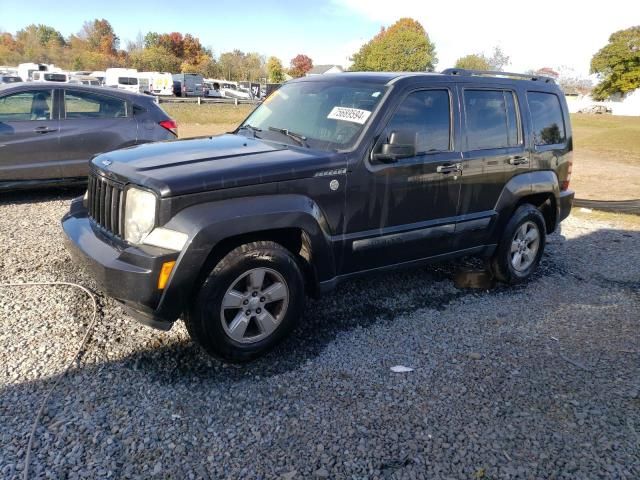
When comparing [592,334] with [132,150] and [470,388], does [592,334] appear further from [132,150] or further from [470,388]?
[132,150]

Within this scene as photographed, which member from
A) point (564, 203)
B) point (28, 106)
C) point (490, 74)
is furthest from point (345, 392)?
point (28, 106)

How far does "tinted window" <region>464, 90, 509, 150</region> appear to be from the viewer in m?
4.53

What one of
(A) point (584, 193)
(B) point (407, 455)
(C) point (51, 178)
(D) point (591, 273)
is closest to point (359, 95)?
(B) point (407, 455)

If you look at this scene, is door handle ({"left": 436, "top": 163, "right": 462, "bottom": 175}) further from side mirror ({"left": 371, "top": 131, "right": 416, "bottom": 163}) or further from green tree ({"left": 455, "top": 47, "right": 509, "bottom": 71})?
green tree ({"left": 455, "top": 47, "right": 509, "bottom": 71})

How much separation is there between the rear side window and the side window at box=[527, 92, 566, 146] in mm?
328

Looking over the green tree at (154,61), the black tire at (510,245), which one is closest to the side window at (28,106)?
the black tire at (510,245)

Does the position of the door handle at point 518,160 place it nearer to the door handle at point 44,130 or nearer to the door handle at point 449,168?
the door handle at point 449,168

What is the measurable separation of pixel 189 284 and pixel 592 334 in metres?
3.32

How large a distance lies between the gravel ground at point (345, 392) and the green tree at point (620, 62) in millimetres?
72391

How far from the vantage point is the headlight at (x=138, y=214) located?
10.3ft

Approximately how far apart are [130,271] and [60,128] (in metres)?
5.20

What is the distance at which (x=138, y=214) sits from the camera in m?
3.21

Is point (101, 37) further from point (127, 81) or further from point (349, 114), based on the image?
point (349, 114)

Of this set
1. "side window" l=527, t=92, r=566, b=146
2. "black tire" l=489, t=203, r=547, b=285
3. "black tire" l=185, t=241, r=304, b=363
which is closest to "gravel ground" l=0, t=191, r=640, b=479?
"black tire" l=185, t=241, r=304, b=363
